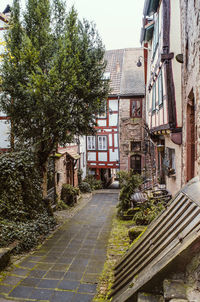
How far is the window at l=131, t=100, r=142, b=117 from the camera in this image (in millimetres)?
19250

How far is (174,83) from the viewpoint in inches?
268

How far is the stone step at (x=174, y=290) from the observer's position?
2380 mm

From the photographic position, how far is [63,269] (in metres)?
5.40

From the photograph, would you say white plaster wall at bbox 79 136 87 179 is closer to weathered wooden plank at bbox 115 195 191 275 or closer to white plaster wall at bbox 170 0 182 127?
white plaster wall at bbox 170 0 182 127

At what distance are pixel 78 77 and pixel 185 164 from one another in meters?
4.91

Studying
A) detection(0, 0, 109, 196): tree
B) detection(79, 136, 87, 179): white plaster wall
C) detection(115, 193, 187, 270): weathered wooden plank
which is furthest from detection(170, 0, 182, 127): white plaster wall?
detection(79, 136, 87, 179): white plaster wall

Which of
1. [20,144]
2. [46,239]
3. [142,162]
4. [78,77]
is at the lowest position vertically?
[46,239]

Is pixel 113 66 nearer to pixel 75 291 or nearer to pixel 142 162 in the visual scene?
pixel 142 162

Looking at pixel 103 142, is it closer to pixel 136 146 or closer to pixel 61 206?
pixel 136 146

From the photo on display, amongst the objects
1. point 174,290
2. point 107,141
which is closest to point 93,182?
point 107,141

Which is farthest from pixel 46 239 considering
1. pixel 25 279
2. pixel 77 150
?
pixel 77 150

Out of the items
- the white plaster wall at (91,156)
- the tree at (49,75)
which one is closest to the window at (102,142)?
the white plaster wall at (91,156)

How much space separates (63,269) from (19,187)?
10.2 feet

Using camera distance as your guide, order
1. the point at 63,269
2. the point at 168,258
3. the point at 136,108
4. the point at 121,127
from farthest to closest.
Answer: the point at 121,127 → the point at 136,108 → the point at 63,269 → the point at 168,258
